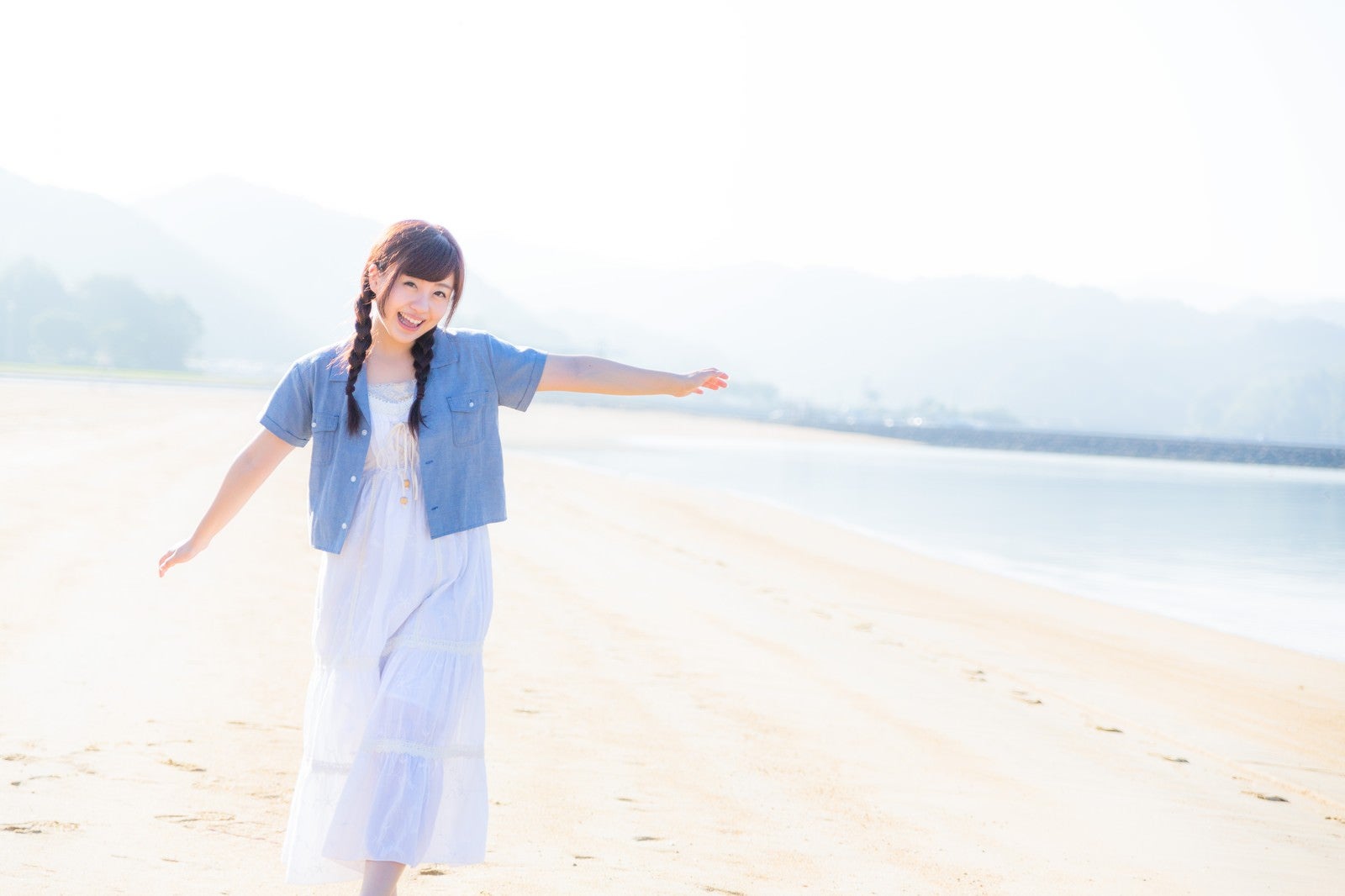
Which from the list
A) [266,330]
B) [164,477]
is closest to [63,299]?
[266,330]

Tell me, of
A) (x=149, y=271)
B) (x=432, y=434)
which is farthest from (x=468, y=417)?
(x=149, y=271)

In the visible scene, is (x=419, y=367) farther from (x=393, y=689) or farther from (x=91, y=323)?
(x=91, y=323)

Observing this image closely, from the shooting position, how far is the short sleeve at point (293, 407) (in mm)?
3078

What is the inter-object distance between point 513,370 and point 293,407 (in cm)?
55

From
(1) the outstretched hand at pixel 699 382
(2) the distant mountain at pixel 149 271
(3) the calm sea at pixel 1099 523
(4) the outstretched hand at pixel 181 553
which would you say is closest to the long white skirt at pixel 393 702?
(4) the outstretched hand at pixel 181 553

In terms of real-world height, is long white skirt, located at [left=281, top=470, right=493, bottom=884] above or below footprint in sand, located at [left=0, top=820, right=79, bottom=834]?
above

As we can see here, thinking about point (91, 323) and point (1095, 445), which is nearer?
point (1095, 445)

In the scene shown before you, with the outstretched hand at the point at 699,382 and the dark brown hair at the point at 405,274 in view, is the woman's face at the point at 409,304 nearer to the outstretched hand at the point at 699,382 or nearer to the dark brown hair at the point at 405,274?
the dark brown hair at the point at 405,274

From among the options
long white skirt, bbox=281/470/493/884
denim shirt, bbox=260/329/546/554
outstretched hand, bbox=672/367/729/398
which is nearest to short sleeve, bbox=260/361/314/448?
denim shirt, bbox=260/329/546/554

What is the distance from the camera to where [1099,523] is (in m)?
26.6

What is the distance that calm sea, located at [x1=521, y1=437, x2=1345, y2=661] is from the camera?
1528 cm

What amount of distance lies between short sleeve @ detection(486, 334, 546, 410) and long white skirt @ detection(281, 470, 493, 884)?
36cm

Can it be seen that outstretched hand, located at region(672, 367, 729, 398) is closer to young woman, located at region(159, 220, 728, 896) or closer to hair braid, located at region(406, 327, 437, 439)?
young woman, located at region(159, 220, 728, 896)

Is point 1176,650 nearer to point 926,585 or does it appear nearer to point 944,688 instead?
point 926,585
